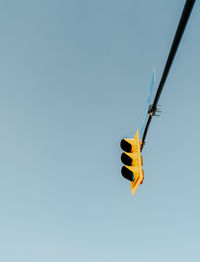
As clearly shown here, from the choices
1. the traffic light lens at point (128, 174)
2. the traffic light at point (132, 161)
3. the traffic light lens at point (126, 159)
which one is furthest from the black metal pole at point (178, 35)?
the traffic light lens at point (128, 174)

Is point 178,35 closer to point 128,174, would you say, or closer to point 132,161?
point 132,161

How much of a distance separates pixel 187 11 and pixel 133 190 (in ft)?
7.18

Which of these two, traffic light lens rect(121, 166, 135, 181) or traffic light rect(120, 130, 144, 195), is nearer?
traffic light rect(120, 130, 144, 195)

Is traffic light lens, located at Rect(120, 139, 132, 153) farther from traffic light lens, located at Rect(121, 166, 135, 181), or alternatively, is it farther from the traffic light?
traffic light lens, located at Rect(121, 166, 135, 181)

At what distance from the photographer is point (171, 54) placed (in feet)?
8.23

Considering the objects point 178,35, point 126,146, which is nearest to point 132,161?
point 126,146

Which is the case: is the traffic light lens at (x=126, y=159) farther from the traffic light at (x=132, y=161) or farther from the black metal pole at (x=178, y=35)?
the black metal pole at (x=178, y=35)

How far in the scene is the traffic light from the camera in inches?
118

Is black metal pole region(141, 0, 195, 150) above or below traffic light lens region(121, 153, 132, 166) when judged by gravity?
above

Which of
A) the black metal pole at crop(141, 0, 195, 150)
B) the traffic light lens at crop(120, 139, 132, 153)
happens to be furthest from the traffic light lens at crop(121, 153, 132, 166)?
the black metal pole at crop(141, 0, 195, 150)

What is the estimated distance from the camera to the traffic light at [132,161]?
299cm

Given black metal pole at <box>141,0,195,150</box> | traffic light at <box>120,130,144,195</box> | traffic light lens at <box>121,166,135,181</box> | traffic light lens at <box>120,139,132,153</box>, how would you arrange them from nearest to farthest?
1. black metal pole at <box>141,0,195,150</box>
2. traffic light at <box>120,130,144,195</box>
3. traffic light lens at <box>121,166,135,181</box>
4. traffic light lens at <box>120,139,132,153</box>

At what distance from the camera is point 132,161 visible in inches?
125

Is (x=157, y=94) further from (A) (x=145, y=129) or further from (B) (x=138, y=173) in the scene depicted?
(B) (x=138, y=173)
